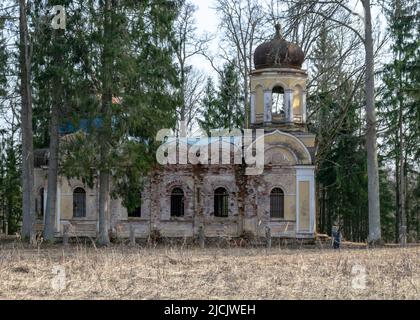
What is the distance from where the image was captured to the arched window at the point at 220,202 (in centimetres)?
3080

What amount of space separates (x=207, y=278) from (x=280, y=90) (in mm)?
19210

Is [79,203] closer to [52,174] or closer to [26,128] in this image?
[52,174]

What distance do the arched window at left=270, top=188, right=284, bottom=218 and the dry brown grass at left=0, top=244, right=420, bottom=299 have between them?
11712 millimetres

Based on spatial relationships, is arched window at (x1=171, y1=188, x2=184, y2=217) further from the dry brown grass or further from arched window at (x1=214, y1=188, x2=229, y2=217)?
the dry brown grass

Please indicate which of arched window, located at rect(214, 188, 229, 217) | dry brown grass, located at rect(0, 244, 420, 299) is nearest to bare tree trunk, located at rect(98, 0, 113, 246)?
arched window, located at rect(214, 188, 229, 217)

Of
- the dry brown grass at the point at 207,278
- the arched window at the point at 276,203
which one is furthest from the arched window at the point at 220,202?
the dry brown grass at the point at 207,278

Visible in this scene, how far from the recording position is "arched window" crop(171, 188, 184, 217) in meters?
30.9

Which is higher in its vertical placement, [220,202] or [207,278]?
[220,202]

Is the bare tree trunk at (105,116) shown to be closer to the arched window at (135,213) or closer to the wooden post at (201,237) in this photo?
the arched window at (135,213)

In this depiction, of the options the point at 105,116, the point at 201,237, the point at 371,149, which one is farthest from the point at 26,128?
the point at 371,149

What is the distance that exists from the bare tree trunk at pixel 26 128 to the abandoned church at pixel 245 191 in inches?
74.4

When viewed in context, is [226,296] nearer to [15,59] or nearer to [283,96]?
[15,59]

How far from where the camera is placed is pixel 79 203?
104 ft

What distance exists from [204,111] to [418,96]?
21.6 m
